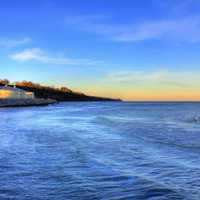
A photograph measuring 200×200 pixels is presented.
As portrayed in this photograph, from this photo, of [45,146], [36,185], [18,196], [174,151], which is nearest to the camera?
[18,196]

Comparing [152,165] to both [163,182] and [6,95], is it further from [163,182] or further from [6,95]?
[6,95]

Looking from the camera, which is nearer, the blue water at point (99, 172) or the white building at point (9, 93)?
the blue water at point (99, 172)

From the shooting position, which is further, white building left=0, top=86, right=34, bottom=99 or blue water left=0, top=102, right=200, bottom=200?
white building left=0, top=86, right=34, bottom=99

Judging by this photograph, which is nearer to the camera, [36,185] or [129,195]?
[129,195]

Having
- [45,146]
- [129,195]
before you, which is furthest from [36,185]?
[45,146]

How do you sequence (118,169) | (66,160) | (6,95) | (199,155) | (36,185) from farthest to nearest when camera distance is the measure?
(6,95) < (199,155) < (66,160) < (118,169) < (36,185)

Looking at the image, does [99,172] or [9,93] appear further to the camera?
[9,93]

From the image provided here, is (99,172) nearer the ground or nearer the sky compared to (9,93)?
nearer the ground

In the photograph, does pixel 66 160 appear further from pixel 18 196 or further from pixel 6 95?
pixel 6 95

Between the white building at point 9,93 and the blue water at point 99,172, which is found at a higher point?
the white building at point 9,93

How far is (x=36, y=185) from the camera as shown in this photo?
12.2m

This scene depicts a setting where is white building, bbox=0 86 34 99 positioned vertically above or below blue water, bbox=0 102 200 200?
above

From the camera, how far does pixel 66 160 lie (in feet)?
54.7

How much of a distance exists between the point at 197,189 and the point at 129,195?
175 cm
